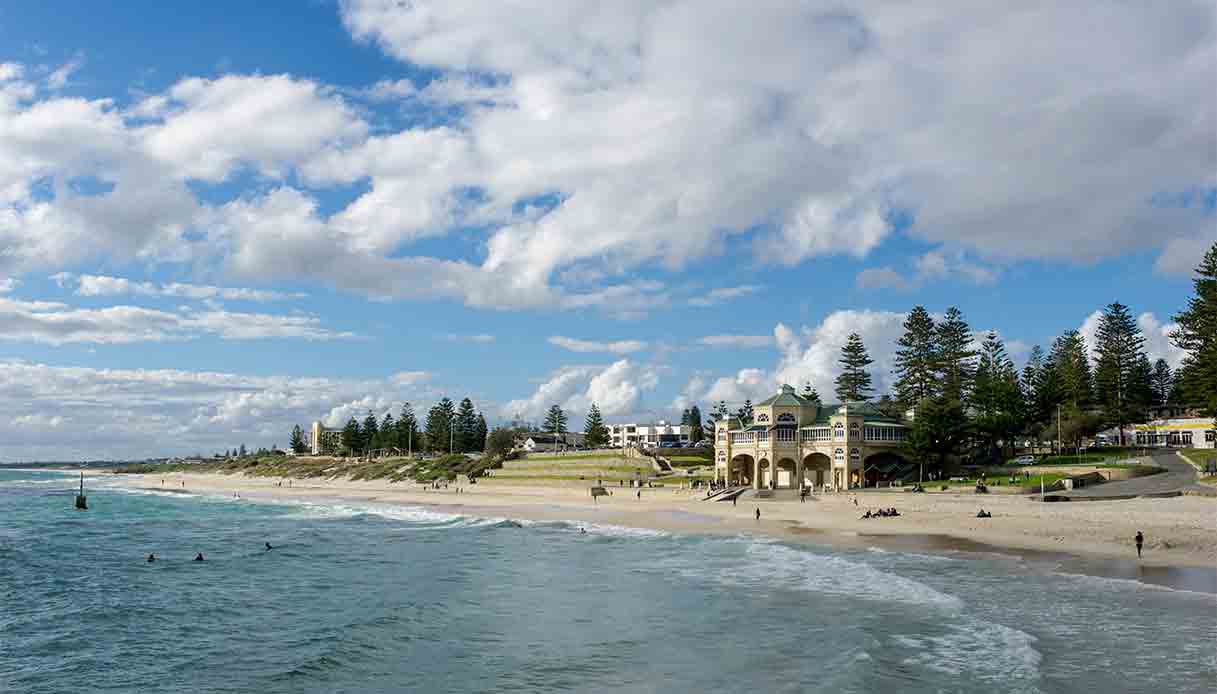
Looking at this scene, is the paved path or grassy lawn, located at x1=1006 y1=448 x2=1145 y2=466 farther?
grassy lawn, located at x1=1006 y1=448 x2=1145 y2=466

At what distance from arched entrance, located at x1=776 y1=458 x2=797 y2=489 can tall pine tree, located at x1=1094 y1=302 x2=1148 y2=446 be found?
35387 mm

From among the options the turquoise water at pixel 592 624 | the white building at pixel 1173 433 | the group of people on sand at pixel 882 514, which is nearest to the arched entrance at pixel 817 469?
the group of people on sand at pixel 882 514

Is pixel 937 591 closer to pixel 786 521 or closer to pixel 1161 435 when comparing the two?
pixel 786 521

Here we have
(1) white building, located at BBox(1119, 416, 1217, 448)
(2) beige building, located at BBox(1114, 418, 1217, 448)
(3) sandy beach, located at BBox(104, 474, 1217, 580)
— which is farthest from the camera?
(1) white building, located at BBox(1119, 416, 1217, 448)

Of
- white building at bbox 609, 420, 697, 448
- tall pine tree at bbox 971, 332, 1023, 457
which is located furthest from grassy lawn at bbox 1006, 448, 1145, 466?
white building at bbox 609, 420, 697, 448

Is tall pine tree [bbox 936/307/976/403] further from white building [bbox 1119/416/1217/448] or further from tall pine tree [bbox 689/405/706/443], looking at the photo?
tall pine tree [bbox 689/405/706/443]

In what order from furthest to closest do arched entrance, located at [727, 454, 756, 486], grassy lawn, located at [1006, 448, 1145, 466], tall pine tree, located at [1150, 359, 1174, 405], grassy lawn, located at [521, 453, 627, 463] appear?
tall pine tree, located at [1150, 359, 1174, 405] → grassy lawn, located at [521, 453, 627, 463] → arched entrance, located at [727, 454, 756, 486] → grassy lawn, located at [1006, 448, 1145, 466]

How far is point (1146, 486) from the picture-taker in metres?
47.8

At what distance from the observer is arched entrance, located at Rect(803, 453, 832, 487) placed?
6700 centimetres

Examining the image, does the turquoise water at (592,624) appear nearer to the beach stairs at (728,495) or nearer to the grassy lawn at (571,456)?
the beach stairs at (728,495)

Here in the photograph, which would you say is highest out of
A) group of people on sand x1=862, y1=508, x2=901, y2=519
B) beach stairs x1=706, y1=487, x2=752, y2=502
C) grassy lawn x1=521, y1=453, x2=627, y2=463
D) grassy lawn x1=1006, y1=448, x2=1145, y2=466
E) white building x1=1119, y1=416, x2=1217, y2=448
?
white building x1=1119, y1=416, x2=1217, y2=448

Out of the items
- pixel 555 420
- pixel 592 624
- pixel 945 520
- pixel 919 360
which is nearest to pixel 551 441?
pixel 555 420

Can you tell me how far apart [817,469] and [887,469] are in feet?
17.8

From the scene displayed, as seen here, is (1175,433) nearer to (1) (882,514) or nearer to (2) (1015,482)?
(2) (1015,482)
